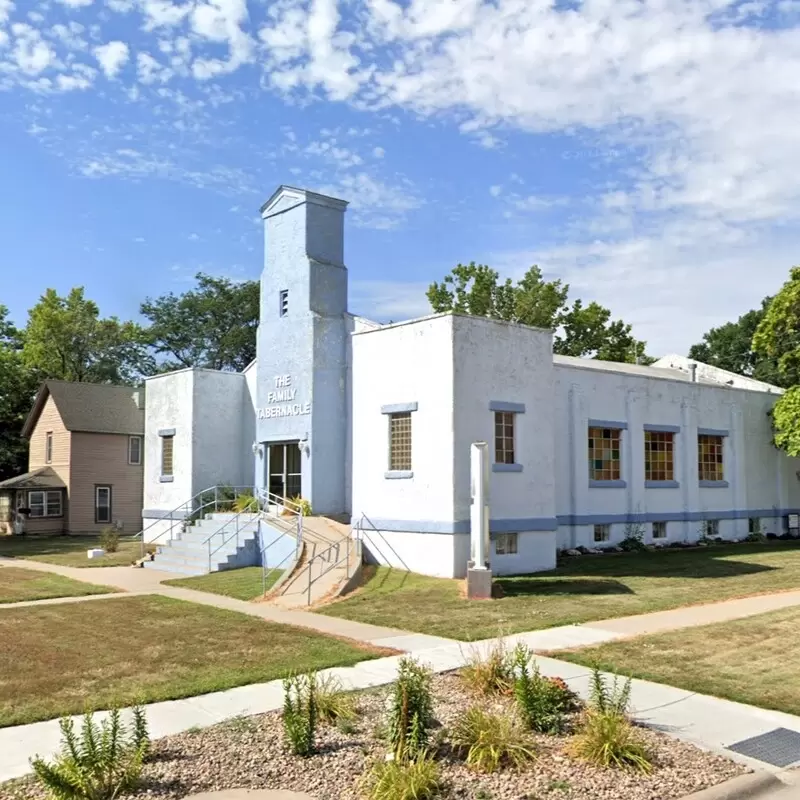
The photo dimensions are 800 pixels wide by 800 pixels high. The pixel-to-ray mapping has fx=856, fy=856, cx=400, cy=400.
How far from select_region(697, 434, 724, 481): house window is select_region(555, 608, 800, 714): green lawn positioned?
1437 centimetres

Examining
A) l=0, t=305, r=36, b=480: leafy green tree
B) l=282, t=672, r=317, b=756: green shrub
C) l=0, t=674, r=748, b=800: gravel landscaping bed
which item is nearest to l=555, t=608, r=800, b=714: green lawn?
l=0, t=674, r=748, b=800: gravel landscaping bed

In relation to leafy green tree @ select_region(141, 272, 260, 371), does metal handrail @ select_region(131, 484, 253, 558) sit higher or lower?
lower

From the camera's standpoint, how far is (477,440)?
1947 cm

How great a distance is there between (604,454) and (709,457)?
17.2 ft

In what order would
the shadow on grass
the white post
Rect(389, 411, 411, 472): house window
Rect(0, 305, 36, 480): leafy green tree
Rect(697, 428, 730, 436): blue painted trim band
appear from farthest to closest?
Rect(0, 305, 36, 480): leafy green tree → Rect(697, 428, 730, 436): blue painted trim band → Rect(389, 411, 411, 472): house window → the shadow on grass → the white post

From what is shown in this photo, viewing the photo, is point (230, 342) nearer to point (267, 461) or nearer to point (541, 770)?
point (267, 461)

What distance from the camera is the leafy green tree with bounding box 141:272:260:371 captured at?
60.3 m

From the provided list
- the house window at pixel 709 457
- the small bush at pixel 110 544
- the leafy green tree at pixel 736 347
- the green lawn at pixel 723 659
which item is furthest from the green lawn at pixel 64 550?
the leafy green tree at pixel 736 347

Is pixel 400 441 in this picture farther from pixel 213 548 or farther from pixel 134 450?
pixel 134 450

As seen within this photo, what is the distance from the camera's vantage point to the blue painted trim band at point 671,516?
23.6 m

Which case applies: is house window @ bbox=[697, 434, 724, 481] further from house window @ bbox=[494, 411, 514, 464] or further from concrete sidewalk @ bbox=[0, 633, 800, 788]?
concrete sidewalk @ bbox=[0, 633, 800, 788]

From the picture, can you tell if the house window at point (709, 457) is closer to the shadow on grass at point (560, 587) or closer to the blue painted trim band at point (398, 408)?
the shadow on grass at point (560, 587)

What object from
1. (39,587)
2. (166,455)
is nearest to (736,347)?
(166,455)

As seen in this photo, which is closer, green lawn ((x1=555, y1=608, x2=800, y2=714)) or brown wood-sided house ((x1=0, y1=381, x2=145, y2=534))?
green lawn ((x1=555, y1=608, x2=800, y2=714))
